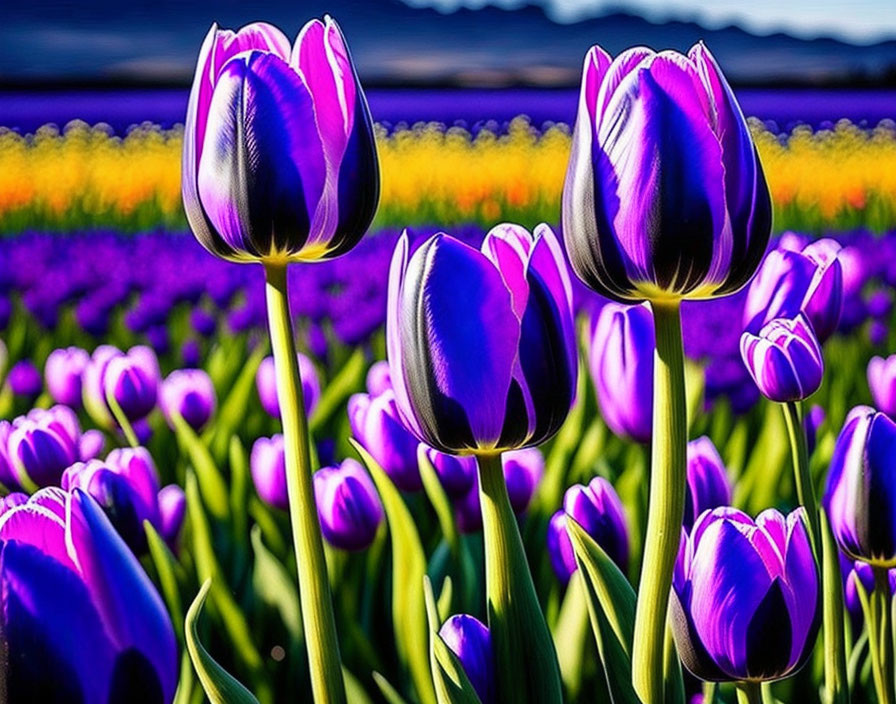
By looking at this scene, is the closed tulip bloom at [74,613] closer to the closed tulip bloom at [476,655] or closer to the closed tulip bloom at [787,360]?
the closed tulip bloom at [476,655]

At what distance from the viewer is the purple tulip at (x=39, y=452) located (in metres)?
0.52

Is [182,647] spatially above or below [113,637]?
below

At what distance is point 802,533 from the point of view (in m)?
0.34

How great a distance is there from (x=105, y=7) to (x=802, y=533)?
2.07ft

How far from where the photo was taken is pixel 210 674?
11.8 inches

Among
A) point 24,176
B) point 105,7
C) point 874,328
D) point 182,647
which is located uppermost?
point 105,7

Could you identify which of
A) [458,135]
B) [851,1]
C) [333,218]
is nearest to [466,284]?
[333,218]

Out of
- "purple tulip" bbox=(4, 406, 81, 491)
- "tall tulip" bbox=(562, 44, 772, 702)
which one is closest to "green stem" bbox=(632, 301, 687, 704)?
"tall tulip" bbox=(562, 44, 772, 702)

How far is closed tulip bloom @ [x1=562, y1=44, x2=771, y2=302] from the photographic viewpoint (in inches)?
11.3

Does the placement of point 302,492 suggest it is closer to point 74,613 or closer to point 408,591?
point 74,613

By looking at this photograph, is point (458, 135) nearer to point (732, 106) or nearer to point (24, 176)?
point (24, 176)

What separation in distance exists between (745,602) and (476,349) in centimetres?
12

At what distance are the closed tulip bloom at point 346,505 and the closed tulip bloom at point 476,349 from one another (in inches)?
7.5

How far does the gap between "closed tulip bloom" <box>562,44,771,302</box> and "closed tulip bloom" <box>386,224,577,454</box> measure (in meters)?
0.02
